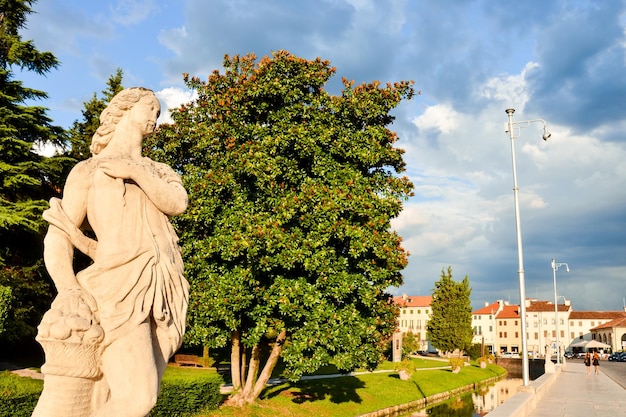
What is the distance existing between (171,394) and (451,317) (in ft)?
142

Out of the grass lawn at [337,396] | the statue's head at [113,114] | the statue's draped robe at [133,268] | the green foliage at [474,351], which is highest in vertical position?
the statue's head at [113,114]

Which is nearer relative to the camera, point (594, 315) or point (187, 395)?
point (187, 395)

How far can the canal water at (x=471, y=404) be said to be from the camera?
82.2ft

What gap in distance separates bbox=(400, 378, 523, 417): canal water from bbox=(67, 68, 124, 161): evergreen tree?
18.9 meters

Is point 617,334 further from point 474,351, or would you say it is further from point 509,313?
point 474,351

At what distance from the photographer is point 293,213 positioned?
1359cm

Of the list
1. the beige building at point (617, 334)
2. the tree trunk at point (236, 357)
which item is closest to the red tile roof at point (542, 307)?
the beige building at point (617, 334)

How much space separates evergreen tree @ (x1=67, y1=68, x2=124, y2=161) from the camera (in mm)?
22484

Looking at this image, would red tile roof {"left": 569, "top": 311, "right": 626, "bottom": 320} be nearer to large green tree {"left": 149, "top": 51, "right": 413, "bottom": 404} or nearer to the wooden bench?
the wooden bench

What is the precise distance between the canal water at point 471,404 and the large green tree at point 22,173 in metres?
16.6

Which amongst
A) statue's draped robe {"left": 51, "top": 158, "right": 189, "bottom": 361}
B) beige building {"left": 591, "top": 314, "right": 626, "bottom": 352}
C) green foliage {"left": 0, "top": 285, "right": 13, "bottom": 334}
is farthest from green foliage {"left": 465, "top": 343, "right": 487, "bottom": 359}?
statue's draped robe {"left": 51, "top": 158, "right": 189, "bottom": 361}

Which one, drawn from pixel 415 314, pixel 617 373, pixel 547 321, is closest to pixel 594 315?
pixel 547 321

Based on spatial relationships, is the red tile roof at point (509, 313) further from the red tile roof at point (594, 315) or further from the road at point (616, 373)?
the road at point (616, 373)

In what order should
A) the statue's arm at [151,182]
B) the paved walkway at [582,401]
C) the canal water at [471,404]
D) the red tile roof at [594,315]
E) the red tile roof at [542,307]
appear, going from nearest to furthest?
the statue's arm at [151,182] < the paved walkway at [582,401] < the canal water at [471,404] < the red tile roof at [542,307] < the red tile roof at [594,315]
